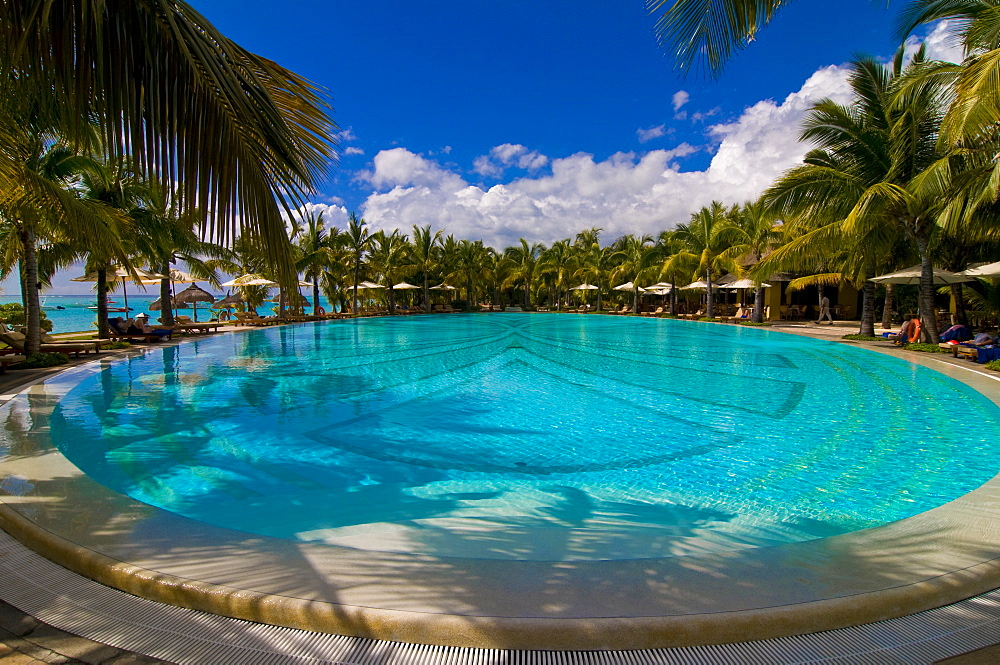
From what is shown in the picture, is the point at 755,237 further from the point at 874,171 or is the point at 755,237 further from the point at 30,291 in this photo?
the point at 30,291

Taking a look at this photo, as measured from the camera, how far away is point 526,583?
8.48ft

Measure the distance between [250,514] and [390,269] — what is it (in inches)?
1289

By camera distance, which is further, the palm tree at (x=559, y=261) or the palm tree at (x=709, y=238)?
the palm tree at (x=559, y=261)

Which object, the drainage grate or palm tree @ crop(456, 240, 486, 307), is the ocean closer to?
palm tree @ crop(456, 240, 486, 307)

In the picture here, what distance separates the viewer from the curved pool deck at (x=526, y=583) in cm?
221

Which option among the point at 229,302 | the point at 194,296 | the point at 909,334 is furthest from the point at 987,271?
the point at 229,302

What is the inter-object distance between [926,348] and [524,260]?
3332 cm

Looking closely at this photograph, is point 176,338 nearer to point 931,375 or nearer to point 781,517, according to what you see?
point 781,517

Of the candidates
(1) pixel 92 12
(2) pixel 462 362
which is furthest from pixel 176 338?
(1) pixel 92 12

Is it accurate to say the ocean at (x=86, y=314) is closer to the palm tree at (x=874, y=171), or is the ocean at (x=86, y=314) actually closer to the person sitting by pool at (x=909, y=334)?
the palm tree at (x=874, y=171)

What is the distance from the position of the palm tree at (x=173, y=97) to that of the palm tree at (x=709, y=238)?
81.7 feet

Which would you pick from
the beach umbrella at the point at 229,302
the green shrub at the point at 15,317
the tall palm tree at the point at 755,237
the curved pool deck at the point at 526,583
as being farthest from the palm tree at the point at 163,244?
the tall palm tree at the point at 755,237

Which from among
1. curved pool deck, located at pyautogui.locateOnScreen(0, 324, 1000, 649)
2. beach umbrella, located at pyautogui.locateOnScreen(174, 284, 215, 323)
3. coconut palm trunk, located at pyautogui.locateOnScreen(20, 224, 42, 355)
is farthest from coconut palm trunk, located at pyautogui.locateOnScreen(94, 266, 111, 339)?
curved pool deck, located at pyautogui.locateOnScreen(0, 324, 1000, 649)

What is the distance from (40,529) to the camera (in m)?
3.03
